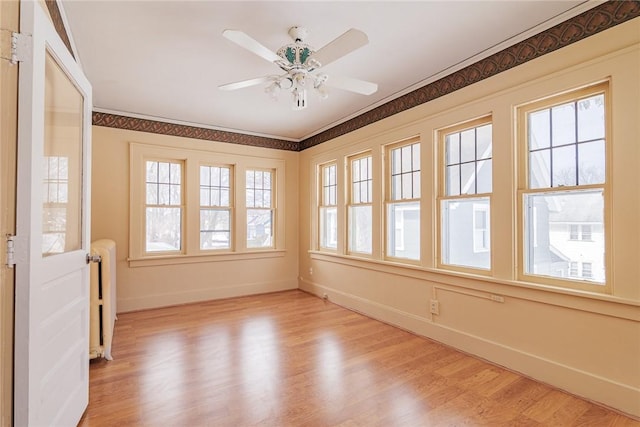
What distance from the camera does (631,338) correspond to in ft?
6.90

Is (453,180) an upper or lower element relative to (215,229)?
upper

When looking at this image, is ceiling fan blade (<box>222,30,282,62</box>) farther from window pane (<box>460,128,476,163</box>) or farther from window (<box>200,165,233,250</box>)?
window (<box>200,165,233,250</box>)

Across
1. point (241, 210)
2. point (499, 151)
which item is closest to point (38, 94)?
point (499, 151)

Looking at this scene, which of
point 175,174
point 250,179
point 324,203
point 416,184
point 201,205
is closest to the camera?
point 416,184

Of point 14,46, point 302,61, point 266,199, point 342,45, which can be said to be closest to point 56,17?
point 14,46

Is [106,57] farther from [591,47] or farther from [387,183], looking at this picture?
[591,47]

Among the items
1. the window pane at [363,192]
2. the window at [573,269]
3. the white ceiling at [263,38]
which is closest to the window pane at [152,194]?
the white ceiling at [263,38]

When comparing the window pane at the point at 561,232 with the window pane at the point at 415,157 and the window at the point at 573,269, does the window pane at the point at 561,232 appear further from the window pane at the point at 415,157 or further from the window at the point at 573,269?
the window pane at the point at 415,157

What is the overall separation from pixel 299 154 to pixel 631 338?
16.2ft

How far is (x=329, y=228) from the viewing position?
5.38 metres

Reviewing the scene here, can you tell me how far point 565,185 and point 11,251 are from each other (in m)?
3.42

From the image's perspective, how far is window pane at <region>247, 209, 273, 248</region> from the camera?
5.56 meters

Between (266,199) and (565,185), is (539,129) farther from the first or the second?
(266,199)

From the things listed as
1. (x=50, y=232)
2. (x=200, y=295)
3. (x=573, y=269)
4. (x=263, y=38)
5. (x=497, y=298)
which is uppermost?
(x=263, y=38)
